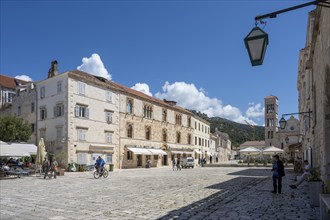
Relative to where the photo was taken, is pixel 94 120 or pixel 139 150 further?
pixel 139 150

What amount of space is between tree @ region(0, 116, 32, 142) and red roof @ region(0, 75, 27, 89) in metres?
19.9

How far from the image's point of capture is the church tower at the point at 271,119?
90062 mm

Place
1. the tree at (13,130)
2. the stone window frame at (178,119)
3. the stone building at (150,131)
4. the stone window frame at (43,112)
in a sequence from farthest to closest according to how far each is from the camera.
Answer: the stone window frame at (178,119) < the stone building at (150,131) < the stone window frame at (43,112) < the tree at (13,130)

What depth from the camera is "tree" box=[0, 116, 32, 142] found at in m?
31.4

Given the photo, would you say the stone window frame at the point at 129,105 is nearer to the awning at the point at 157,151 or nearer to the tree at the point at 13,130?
the awning at the point at 157,151

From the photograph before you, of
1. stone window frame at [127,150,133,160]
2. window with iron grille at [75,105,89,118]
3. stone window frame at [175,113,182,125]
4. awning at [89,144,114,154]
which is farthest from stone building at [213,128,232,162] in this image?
window with iron grille at [75,105,89,118]

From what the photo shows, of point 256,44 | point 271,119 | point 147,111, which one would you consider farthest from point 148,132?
point 271,119

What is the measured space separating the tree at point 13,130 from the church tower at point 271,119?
2887 inches

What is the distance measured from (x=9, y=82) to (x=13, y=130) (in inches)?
930

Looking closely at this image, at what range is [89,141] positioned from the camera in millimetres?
33312

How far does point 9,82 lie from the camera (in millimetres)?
51469

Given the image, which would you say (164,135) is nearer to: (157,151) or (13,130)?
(157,151)

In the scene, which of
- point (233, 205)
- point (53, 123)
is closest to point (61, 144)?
point (53, 123)

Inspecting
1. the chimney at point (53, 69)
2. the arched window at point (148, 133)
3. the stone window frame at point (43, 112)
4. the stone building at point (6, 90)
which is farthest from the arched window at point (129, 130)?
the stone building at point (6, 90)
